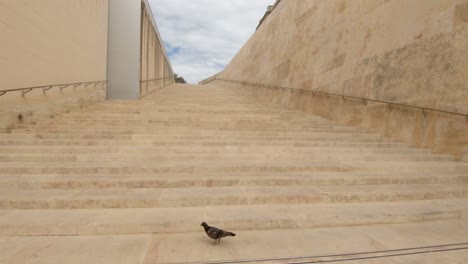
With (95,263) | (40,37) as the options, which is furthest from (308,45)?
(95,263)

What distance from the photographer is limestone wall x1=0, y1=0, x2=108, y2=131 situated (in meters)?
6.44

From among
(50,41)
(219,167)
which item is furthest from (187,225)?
(50,41)

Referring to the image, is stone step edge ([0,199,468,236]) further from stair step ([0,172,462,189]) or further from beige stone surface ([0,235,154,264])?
stair step ([0,172,462,189])

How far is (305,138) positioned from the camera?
7.18 metres

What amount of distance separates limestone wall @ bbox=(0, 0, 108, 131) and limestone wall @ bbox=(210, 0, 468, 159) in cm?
772

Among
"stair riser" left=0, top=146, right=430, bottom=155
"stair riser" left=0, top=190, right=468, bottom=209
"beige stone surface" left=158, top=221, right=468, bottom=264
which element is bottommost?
"beige stone surface" left=158, top=221, right=468, bottom=264

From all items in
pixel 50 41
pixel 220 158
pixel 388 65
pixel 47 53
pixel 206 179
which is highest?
pixel 50 41

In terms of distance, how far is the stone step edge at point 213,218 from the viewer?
10.6 feet

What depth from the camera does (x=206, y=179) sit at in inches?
177

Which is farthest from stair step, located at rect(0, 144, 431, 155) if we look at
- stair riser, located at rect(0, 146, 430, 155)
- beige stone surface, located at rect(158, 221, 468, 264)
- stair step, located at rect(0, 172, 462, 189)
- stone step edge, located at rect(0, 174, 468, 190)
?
beige stone surface, located at rect(158, 221, 468, 264)

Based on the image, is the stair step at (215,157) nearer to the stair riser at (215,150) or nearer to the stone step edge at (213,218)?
the stair riser at (215,150)

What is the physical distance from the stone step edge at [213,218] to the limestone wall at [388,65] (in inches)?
123

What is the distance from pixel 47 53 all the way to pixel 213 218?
680 centimetres

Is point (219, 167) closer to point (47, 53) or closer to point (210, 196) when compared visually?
point (210, 196)
